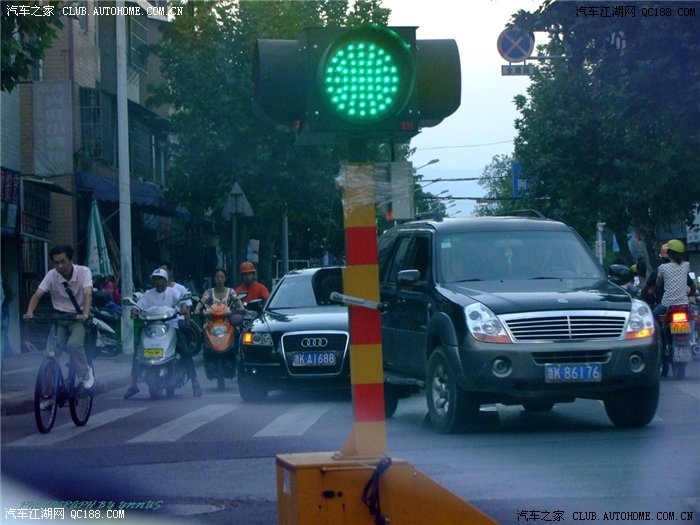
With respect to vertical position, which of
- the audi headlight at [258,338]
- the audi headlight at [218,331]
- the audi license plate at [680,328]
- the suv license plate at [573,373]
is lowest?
the audi headlight at [218,331]

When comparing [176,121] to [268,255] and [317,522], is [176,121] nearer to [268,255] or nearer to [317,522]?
[268,255]

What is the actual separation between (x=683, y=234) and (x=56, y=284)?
5563 centimetres

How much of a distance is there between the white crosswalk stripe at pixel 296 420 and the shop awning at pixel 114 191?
18.3m

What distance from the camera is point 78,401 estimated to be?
13.5m

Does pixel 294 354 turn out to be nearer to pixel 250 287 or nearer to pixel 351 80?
pixel 250 287

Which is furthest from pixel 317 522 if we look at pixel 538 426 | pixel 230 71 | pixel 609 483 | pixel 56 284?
pixel 230 71

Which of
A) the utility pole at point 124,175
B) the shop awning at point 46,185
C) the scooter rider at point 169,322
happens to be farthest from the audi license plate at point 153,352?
the shop awning at point 46,185

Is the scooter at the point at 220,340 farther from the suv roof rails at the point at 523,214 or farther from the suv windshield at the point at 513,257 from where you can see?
the suv windshield at the point at 513,257

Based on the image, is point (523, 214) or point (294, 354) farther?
point (294, 354)

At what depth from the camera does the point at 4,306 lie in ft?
91.1

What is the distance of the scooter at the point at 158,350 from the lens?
56.5ft

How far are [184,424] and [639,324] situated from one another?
190 inches

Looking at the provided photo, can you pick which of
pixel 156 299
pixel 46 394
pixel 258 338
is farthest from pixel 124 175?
pixel 46 394

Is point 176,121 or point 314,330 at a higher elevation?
Result: point 176,121
